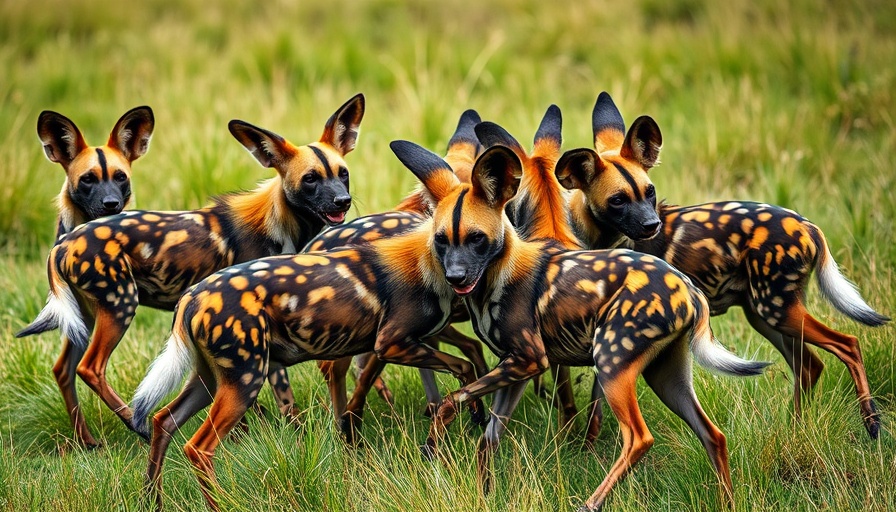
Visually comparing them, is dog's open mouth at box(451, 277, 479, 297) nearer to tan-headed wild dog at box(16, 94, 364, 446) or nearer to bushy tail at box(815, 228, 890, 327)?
tan-headed wild dog at box(16, 94, 364, 446)

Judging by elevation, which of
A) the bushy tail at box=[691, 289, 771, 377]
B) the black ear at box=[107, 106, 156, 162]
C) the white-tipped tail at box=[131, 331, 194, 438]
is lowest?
the bushy tail at box=[691, 289, 771, 377]

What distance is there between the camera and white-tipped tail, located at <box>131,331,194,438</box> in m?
4.18

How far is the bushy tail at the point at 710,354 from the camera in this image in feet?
13.1

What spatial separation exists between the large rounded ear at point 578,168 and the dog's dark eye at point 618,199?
15 centimetres

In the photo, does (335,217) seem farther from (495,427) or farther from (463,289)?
(495,427)

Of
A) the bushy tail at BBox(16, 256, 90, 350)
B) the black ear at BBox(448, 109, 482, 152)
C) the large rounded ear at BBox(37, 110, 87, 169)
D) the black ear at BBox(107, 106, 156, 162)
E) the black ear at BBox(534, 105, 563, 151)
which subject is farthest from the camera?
the black ear at BBox(448, 109, 482, 152)

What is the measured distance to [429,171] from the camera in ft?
15.2

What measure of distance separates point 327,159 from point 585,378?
1788mm

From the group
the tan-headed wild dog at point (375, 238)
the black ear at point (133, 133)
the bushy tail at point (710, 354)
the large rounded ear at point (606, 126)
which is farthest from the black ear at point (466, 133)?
the bushy tail at point (710, 354)

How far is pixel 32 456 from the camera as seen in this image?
17.0 ft

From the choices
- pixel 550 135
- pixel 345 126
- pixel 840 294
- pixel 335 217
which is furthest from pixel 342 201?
pixel 840 294

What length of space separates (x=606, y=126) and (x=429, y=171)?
1.42 m

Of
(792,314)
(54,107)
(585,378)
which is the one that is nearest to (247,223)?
(585,378)

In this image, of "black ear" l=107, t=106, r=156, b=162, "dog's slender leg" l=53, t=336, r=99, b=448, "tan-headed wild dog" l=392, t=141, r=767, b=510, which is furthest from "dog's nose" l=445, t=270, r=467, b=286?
"black ear" l=107, t=106, r=156, b=162
